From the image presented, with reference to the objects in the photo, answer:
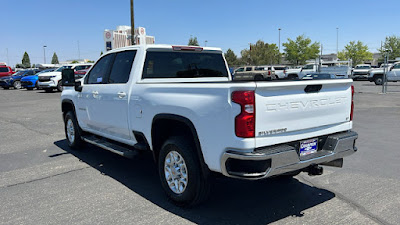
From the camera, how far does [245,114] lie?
125 inches

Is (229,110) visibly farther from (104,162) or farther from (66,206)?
(104,162)

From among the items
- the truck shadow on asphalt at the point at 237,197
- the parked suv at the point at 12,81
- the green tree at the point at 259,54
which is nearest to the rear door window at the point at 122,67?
the truck shadow on asphalt at the point at 237,197

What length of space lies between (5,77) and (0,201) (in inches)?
1152

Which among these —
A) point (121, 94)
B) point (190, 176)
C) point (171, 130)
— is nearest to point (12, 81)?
point (121, 94)

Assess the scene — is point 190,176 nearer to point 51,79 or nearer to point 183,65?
point 183,65

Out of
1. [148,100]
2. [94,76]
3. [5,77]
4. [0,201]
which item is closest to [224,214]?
[148,100]

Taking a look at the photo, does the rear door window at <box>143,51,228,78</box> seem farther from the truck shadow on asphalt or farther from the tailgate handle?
the tailgate handle

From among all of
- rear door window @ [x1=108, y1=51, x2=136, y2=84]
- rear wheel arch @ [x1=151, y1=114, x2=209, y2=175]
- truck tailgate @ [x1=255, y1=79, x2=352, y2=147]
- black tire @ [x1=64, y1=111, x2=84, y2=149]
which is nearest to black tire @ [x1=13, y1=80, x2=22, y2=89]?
black tire @ [x1=64, y1=111, x2=84, y2=149]

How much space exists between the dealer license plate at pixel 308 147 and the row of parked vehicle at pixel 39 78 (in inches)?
739

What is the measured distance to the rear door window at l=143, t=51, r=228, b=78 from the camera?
4.93 meters

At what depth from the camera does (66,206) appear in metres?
4.09

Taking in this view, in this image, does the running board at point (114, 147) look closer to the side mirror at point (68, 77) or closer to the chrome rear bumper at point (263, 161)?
the side mirror at point (68, 77)

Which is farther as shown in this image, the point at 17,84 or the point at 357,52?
the point at 357,52

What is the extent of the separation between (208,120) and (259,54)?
67.7 m
